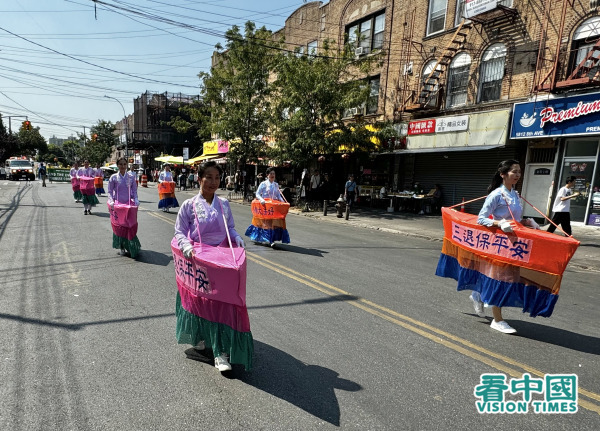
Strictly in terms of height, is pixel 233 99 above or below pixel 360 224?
above

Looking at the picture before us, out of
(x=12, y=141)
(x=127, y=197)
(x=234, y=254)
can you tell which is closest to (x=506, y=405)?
(x=234, y=254)

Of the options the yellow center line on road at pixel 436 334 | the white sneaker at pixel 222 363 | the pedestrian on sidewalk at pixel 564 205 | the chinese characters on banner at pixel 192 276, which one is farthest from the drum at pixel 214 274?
the pedestrian on sidewalk at pixel 564 205

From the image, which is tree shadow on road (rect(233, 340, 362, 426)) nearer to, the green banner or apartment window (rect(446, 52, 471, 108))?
apartment window (rect(446, 52, 471, 108))

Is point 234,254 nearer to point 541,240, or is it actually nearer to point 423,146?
point 541,240

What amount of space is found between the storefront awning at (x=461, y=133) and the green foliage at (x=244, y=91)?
8695mm

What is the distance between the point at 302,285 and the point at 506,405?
330cm

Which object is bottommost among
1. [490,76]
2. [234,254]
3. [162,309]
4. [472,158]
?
[162,309]

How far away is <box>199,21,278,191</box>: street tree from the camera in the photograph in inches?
859

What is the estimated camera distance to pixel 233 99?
77.8 ft

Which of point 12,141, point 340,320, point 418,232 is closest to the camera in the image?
point 340,320

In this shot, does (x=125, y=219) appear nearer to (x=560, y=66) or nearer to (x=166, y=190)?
(x=166, y=190)

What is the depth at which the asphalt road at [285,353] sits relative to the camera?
271 cm

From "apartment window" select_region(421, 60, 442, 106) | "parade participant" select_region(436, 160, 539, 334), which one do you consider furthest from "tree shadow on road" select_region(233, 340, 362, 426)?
"apartment window" select_region(421, 60, 442, 106)

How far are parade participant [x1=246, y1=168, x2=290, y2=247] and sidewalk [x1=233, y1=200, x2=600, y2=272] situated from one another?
18.0 feet
